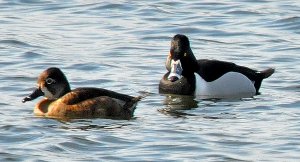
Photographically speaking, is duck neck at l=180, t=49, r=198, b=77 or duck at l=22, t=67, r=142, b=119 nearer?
duck at l=22, t=67, r=142, b=119

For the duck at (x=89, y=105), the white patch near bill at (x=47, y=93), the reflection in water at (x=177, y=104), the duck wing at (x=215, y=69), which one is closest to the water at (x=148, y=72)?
the reflection in water at (x=177, y=104)

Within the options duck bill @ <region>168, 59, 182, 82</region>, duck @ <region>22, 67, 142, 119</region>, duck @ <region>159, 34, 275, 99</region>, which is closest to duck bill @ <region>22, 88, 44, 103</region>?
duck @ <region>22, 67, 142, 119</region>

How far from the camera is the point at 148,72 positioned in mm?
18250

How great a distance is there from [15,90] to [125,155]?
13.8ft

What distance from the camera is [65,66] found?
60.2 feet

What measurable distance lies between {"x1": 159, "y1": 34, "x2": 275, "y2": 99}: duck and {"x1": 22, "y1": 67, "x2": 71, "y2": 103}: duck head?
2.22 metres

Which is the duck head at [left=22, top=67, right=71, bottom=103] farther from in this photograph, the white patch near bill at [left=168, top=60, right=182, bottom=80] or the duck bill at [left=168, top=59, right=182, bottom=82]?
the white patch near bill at [left=168, top=60, right=182, bottom=80]

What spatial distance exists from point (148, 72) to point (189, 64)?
1.00 metres

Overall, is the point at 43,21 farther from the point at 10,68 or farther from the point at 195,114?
the point at 195,114

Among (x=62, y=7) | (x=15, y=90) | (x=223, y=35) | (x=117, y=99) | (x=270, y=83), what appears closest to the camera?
Answer: (x=117, y=99)

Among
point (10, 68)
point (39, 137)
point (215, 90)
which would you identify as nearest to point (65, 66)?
point (10, 68)

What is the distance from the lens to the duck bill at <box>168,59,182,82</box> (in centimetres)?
1711

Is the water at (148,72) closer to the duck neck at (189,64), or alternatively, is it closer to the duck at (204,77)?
the duck at (204,77)

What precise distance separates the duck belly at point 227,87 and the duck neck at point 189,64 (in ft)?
0.35
